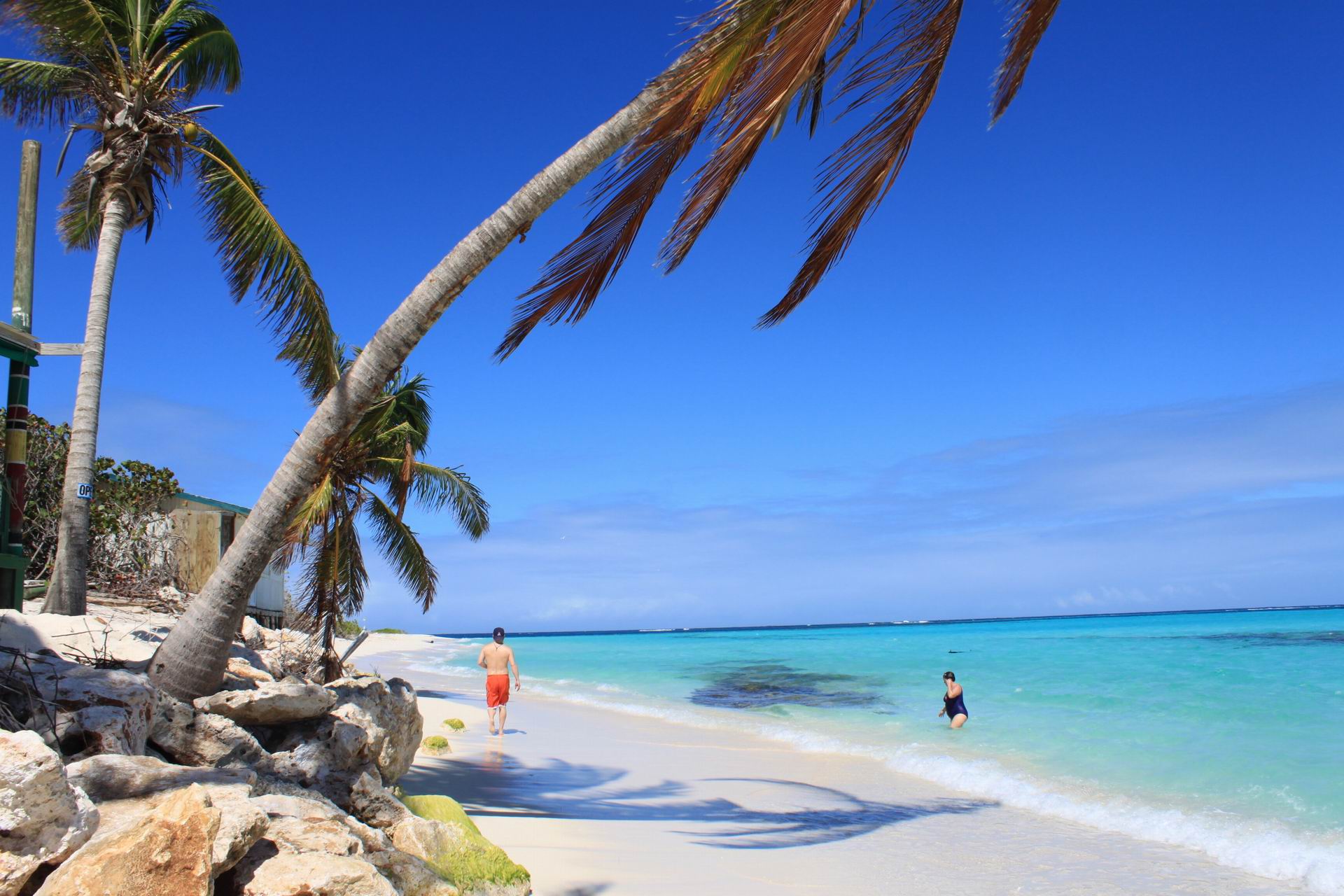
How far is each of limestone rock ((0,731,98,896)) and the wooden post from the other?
552 cm

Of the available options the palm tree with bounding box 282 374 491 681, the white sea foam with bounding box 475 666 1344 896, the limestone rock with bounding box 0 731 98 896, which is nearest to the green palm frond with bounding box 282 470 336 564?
the palm tree with bounding box 282 374 491 681

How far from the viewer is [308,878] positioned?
3121mm

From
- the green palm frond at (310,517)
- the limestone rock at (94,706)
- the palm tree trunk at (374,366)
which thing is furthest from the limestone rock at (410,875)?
the green palm frond at (310,517)

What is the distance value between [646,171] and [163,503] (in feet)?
30.8

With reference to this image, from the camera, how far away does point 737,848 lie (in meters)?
6.43

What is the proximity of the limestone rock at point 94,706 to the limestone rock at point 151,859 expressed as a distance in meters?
1.18

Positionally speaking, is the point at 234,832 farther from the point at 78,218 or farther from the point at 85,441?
the point at 78,218

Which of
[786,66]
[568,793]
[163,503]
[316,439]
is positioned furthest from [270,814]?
[163,503]

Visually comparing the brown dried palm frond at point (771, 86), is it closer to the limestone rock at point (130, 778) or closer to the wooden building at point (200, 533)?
the limestone rock at point (130, 778)

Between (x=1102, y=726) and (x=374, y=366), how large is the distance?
1308cm

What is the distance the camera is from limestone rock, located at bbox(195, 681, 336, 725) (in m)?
5.04

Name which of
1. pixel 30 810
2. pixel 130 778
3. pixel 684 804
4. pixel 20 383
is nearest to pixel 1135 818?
pixel 684 804

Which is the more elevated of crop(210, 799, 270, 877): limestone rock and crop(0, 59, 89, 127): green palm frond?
crop(0, 59, 89, 127): green palm frond

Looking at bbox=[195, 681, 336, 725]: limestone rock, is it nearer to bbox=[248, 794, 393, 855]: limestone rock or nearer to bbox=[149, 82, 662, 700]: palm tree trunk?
bbox=[149, 82, 662, 700]: palm tree trunk
